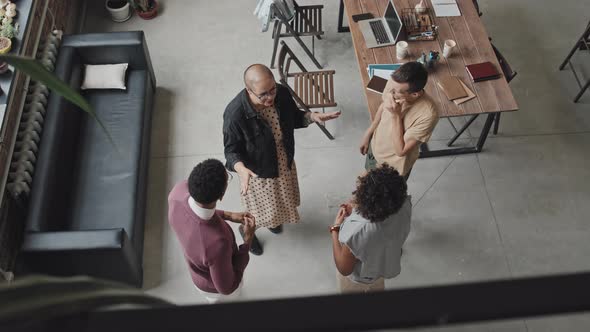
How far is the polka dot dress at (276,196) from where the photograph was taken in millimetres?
3430

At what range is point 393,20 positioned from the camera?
13.9 feet

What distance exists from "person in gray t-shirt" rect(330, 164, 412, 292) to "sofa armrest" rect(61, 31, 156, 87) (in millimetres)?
2521

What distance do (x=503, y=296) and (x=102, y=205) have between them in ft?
13.0

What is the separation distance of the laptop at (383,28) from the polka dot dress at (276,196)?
1346mm

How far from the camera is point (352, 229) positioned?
2572mm

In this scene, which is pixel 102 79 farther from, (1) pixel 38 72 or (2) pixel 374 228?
(1) pixel 38 72

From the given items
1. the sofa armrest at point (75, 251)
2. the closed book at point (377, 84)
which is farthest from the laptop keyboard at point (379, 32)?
the sofa armrest at point (75, 251)

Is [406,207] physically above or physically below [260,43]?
below

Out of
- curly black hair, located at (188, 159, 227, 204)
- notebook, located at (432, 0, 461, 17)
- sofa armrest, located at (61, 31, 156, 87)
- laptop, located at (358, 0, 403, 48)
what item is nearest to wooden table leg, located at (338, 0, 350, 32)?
laptop, located at (358, 0, 403, 48)

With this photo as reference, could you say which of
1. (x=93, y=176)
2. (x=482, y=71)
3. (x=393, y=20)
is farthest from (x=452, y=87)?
(x=93, y=176)

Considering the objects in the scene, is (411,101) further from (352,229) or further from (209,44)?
(209,44)

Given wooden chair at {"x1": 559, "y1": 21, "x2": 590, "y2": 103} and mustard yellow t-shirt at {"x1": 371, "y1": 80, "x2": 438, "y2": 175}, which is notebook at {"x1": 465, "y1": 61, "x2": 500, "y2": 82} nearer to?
mustard yellow t-shirt at {"x1": 371, "y1": 80, "x2": 438, "y2": 175}

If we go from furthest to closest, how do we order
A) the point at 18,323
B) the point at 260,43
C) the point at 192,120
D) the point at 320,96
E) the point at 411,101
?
the point at 260,43 < the point at 192,120 < the point at 320,96 < the point at 411,101 < the point at 18,323

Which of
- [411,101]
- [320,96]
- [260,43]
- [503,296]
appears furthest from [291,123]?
[503,296]
